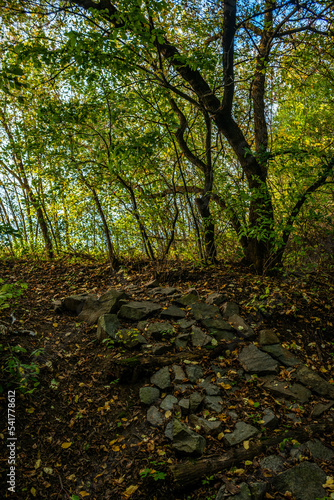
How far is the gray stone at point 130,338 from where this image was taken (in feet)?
14.5

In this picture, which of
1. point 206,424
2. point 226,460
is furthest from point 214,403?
point 226,460

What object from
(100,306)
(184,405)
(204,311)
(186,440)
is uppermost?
(100,306)

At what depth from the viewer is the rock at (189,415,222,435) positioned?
3.26 m

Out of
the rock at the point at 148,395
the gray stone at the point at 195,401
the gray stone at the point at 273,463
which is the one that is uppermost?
the rock at the point at 148,395

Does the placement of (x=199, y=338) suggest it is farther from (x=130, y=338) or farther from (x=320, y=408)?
(x=320, y=408)

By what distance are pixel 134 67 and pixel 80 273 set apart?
15.7 ft

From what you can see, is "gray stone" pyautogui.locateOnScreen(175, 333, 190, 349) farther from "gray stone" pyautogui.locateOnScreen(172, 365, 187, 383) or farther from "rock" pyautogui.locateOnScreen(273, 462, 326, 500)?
"rock" pyautogui.locateOnScreen(273, 462, 326, 500)

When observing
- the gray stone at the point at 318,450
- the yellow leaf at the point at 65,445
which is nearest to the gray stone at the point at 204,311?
the gray stone at the point at 318,450

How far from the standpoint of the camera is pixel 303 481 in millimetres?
2723

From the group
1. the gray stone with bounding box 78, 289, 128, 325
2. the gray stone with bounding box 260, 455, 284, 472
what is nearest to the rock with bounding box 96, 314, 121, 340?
the gray stone with bounding box 78, 289, 128, 325

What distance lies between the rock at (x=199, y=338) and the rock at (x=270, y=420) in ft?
4.28

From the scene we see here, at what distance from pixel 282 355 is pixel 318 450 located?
1.40m

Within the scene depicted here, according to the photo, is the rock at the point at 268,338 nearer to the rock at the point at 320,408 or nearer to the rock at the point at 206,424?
the rock at the point at 320,408

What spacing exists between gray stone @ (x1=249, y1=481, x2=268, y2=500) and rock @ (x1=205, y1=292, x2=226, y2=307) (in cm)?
295
